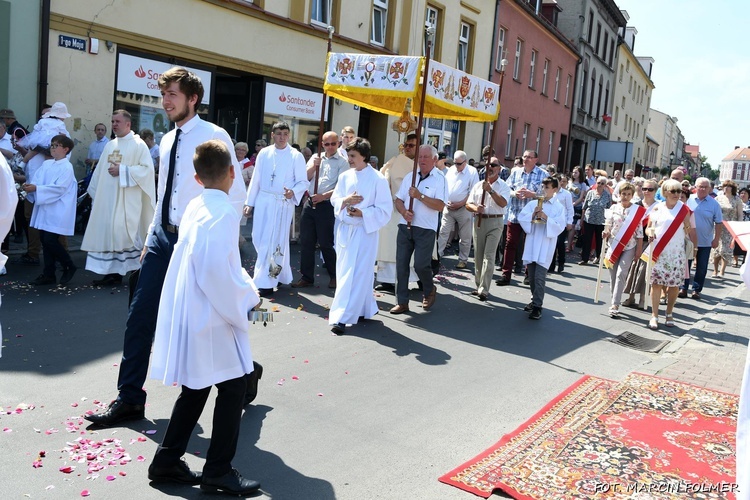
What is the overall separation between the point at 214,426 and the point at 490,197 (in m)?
8.11

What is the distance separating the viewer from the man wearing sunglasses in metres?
9.92

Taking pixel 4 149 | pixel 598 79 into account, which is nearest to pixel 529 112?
pixel 598 79

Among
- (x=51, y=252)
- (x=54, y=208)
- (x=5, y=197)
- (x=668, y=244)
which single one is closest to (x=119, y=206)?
(x=54, y=208)

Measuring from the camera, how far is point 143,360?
4.71 meters

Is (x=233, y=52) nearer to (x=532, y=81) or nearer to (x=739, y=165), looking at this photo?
(x=532, y=81)

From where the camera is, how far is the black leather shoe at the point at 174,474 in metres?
3.86

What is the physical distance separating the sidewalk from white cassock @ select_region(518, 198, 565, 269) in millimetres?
1892

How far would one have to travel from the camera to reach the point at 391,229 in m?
10.1

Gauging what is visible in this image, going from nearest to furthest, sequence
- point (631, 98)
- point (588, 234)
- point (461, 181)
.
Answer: point (461, 181) < point (588, 234) < point (631, 98)

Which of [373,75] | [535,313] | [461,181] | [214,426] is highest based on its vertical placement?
[373,75]

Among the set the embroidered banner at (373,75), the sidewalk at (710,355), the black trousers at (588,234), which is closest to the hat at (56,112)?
the embroidered banner at (373,75)

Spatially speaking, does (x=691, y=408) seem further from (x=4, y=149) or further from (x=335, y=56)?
(x=4, y=149)

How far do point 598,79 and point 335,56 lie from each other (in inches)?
1548

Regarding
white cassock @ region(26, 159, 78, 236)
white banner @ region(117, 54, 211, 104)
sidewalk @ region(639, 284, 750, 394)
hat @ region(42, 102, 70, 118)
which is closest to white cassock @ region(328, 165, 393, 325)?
sidewalk @ region(639, 284, 750, 394)
